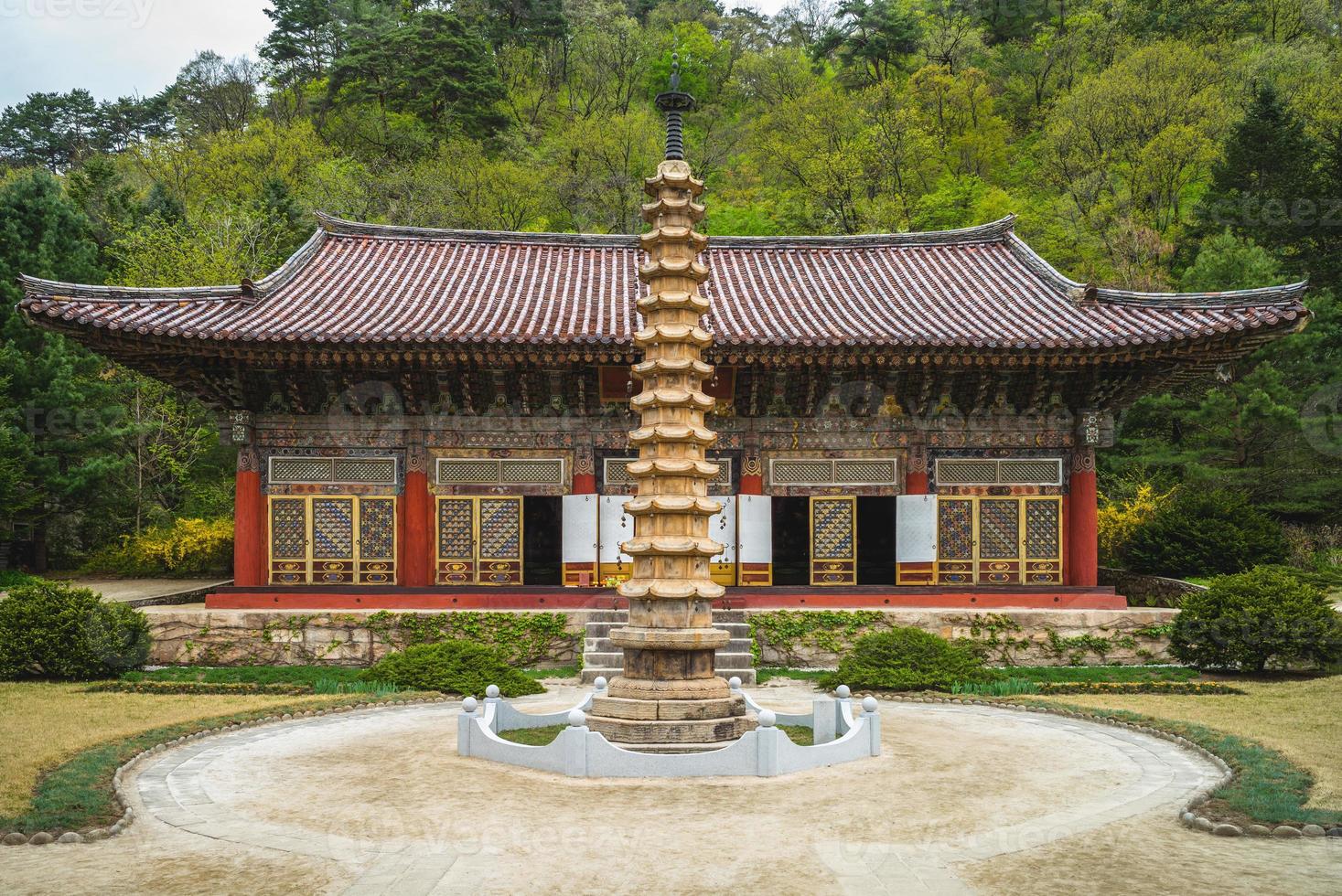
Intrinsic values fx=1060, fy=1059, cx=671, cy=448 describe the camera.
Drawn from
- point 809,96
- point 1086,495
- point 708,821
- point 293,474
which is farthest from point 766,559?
point 809,96

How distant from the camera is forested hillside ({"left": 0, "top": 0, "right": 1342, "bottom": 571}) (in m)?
29.1

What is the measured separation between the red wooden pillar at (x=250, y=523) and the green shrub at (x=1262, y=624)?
15030 millimetres

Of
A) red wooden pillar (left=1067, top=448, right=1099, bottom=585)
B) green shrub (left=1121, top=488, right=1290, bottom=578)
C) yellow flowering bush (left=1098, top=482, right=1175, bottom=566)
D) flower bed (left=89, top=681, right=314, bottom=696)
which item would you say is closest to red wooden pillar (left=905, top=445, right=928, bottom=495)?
red wooden pillar (left=1067, top=448, right=1099, bottom=585)

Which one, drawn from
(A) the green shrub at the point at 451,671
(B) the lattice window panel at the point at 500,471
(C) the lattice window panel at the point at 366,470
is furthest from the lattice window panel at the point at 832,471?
(C) the lattice window panel at the point at 366,470

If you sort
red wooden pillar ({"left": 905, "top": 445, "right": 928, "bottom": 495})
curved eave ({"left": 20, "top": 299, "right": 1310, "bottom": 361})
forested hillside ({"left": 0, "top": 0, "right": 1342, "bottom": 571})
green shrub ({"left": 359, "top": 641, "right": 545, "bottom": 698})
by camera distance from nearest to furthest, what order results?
green shrub ({"left": 359, "top": 641, "right": 545, "bottom": 698}) → curved eave ({"left": 20, "top": 299, "right": 1310, "bottom": 361}) → red wooden pillar ({"left": 905, "top": 445, "right": 928, "bottom": 495}) → forested hillside ({"left": 0, "top": 0, "right": 1342, "bottom": 571})

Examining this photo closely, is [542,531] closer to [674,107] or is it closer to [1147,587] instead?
[1147,587]

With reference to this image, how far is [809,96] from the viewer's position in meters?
46.8

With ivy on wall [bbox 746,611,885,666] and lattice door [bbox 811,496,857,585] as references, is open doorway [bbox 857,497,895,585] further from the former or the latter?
ivy on wall [bbox 746,611,885,666]

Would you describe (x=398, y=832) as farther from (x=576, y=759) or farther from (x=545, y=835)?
(x=576, y=759)

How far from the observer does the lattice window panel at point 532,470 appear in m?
18.8

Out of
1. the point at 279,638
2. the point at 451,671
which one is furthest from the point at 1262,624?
the point at 279,638

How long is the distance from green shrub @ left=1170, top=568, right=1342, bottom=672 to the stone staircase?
6.54 m

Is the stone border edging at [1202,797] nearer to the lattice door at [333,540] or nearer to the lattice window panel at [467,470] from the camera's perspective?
the lattice window panel at [467,470]

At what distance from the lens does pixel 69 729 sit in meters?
10.6
